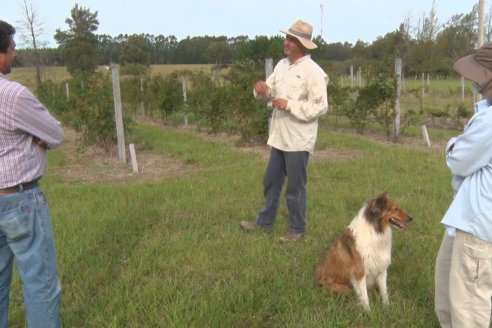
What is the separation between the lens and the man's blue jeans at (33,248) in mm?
2469

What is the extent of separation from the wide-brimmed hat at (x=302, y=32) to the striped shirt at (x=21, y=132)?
8.38 ft

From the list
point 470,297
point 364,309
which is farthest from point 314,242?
point 470,297

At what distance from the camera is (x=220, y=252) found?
4.35 meters

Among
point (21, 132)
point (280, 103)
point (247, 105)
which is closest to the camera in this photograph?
point (21, 132)

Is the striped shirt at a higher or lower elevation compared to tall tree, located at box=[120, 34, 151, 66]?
lower

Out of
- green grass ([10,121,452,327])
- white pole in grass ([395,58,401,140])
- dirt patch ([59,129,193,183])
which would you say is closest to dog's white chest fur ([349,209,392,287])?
green grass ([10,121,452,327])

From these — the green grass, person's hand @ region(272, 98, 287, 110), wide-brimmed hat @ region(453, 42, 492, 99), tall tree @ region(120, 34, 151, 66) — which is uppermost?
tall tree @ region(120, 34, 151, 66)

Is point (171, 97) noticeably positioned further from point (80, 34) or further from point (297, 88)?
point (80, 34)

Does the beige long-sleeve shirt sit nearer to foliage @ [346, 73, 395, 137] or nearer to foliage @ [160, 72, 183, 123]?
foliage @ [346, 73, 395, 137]

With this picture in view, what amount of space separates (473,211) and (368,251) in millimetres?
1057

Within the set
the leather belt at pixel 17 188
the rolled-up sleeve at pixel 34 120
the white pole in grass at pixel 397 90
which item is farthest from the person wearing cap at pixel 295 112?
the white pole in grass at pixel 397 90

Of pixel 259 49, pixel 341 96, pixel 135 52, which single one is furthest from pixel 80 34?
pixel 341 96

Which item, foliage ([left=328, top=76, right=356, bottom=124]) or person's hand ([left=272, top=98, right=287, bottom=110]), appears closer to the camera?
person's hand ([left=272, top=98, right=287, bottom=110])

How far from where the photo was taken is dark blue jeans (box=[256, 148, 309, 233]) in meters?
4.54
